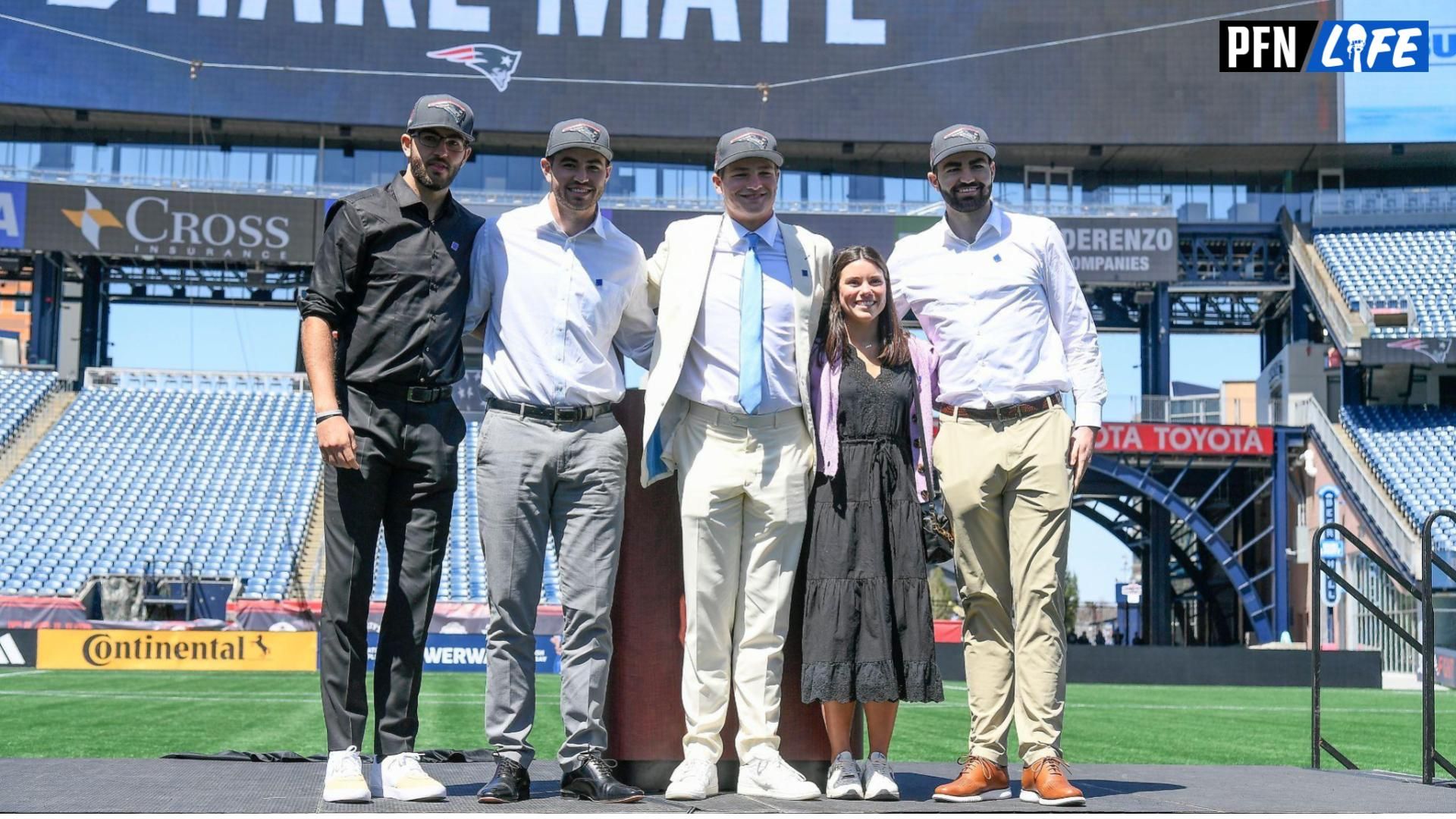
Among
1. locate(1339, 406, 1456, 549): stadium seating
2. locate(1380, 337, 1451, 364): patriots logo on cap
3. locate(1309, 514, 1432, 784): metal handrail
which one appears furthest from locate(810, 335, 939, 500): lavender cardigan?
locate(1380, 337, 1451, 364): patriots logo on cap

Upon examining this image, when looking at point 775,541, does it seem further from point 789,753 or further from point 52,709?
point 52,709

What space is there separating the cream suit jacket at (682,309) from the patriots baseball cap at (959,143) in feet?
1.77

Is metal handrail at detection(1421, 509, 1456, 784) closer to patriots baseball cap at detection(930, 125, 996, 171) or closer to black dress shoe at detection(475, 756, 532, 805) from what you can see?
patriots baseball cap at detection(930, 125, 996, 171)

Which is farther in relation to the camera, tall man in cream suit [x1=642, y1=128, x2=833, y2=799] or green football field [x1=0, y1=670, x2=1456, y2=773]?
green football field [x1=0, y1=670, x2=1456, y2=773]

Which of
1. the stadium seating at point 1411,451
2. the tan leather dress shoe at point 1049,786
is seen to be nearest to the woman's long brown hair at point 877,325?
the tan leather dress shoe at point 1049,786

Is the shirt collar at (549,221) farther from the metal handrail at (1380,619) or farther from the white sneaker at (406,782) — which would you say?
the metal handrail at (1380,619)

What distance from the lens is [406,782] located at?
4.76 meters

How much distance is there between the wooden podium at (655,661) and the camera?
5363 mm

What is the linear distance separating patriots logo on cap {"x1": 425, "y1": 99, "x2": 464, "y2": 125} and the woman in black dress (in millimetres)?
1409

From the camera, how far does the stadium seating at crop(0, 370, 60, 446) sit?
104 ft

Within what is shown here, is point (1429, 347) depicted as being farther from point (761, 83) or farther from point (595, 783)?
point (595, 783)

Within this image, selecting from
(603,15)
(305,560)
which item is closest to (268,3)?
(603,15)

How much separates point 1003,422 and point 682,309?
1.21 metres

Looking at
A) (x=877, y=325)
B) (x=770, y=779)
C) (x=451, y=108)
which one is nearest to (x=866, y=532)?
(x=877, y=325)
